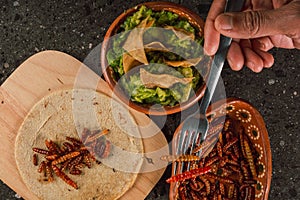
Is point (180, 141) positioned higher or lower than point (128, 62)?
lower

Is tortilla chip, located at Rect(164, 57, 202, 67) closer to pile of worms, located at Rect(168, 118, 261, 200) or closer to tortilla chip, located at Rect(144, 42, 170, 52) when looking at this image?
tortilla chip, located at Rect(144, 42, 170, 52)

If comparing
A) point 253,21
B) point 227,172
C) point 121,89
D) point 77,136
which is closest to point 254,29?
point 253,21

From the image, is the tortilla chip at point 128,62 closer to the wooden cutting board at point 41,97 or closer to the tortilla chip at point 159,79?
the tortilla chip at point 159,79

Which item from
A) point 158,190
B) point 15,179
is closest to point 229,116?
point 158,190

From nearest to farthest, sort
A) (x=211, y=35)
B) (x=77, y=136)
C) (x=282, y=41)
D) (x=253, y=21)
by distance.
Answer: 1. (x=253, y=21)
2. (x=211, y=35)
3. (x=282, y=41)
4. (x=77, y=136)

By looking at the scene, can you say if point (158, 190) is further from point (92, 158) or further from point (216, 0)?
point (216, 0)

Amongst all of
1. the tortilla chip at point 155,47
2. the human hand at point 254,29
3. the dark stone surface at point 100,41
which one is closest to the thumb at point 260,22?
the human hand at point 254,29

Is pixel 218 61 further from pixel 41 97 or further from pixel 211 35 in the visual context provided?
pixel 41 97
